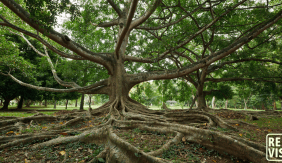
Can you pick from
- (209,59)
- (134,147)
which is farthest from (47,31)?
(209,59)

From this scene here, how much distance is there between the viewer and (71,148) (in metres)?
3.64

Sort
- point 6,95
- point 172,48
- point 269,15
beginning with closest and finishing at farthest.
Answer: point 269,15 < point 172,48 < point 6,95

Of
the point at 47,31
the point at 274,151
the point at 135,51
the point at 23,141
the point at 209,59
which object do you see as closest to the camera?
the point at 274,151

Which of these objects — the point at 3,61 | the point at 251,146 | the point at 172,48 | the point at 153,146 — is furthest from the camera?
the point at 3,61

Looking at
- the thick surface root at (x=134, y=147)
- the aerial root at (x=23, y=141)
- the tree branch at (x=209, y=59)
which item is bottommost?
the aerial root at (x=23, y=141)

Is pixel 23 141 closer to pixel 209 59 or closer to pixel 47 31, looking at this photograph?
pixel 47 31

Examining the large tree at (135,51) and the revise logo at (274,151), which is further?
the large tree at (135,51)

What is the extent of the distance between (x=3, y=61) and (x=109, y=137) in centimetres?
1059

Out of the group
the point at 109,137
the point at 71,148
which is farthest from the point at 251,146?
the point at 71,148

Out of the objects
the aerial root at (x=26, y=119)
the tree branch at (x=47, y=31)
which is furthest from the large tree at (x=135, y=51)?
the aerial root at (x=26, y=119)

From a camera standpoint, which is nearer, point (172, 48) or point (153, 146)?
point (153, 146)

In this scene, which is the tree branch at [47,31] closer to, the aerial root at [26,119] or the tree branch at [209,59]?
the tree branch at [209,59]

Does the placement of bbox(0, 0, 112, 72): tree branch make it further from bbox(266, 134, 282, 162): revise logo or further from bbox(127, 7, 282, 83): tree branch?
bbox(266, 134, 282, 162): revise logo

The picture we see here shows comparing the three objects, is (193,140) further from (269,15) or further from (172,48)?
(269,15)
